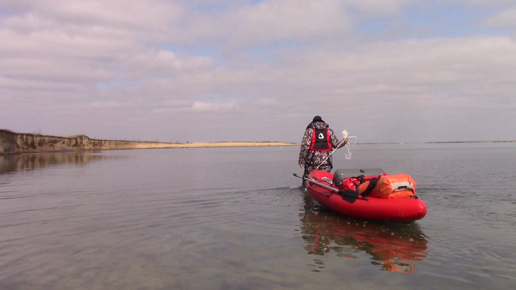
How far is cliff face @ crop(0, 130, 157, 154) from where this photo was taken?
1848 inches

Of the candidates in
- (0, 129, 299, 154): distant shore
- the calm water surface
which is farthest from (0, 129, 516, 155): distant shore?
the calm water surface

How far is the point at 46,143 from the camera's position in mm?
58438

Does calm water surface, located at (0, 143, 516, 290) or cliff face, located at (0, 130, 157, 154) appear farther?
cliff face, located at (0, 130, 157, 154)

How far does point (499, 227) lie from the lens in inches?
309

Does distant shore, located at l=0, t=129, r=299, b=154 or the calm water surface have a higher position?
distant shore, located at l=0, t=129, r=299, b=154

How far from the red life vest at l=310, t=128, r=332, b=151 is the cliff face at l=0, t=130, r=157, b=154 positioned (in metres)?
45.2

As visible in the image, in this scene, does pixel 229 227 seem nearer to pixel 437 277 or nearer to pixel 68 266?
pixel 68 266

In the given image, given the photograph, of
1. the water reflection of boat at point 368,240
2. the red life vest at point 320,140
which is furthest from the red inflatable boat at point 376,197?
the red life vest at point 320,140

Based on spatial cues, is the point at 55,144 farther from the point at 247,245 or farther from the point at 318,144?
the point at 247,245

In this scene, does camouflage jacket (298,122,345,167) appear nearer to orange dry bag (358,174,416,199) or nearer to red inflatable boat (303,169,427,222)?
red inflatable boat (303,169,427,222)

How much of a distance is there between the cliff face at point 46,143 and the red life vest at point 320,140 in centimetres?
4522

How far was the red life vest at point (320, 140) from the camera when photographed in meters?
12.4

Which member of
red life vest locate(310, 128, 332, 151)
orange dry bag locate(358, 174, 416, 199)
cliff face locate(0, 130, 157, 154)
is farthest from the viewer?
cliff face locate(0, 130, 157, 154)

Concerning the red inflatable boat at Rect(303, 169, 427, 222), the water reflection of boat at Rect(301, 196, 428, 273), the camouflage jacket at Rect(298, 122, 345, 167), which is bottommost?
the water reflection of boat at Rect(301, 196, 428, 273)
